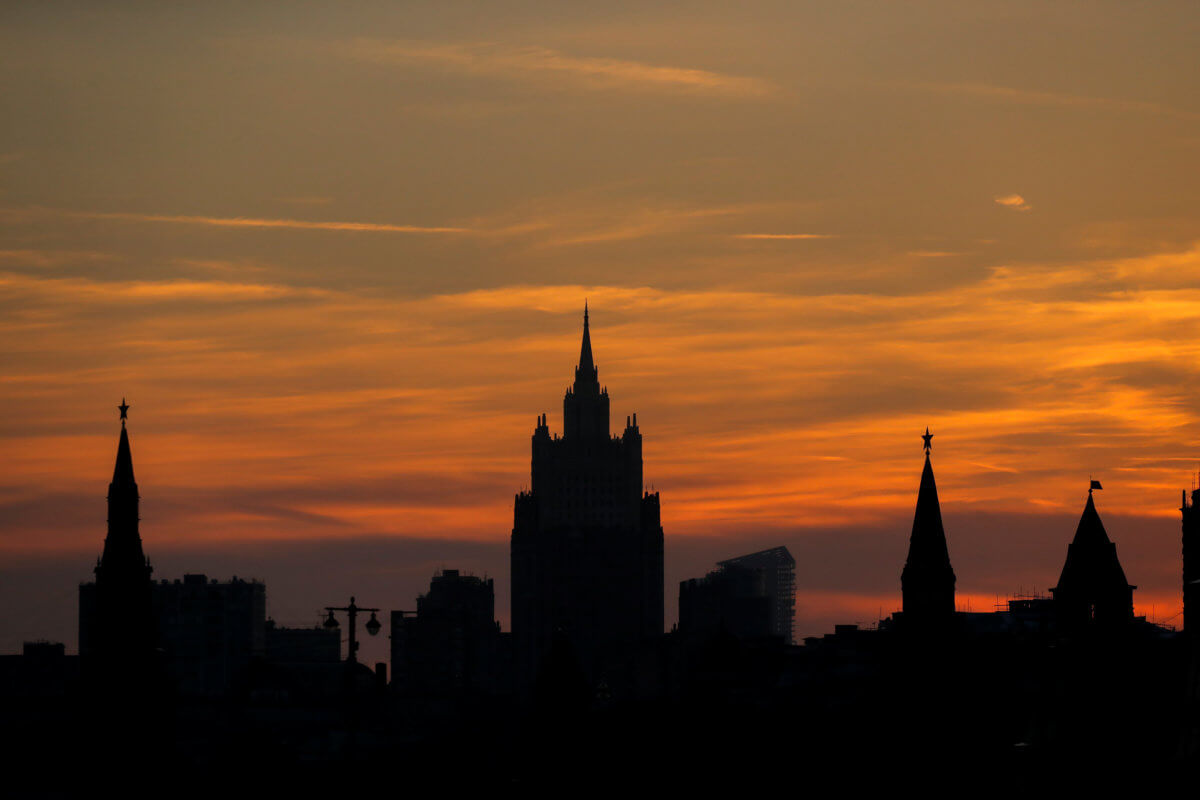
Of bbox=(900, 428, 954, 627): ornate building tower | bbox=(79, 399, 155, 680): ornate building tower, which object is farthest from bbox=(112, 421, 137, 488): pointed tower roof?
bbox=(900, 428, 954, 627): ornate building tower

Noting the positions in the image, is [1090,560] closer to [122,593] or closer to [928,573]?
[928,573]

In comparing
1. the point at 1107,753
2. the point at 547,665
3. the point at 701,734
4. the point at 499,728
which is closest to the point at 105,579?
the point at 547,665

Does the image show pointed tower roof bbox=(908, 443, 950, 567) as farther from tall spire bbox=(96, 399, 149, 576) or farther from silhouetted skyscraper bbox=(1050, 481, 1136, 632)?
tall spire bbox=(96, 399, 149, 576)

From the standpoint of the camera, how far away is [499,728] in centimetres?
19688

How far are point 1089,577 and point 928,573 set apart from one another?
18.8 metres

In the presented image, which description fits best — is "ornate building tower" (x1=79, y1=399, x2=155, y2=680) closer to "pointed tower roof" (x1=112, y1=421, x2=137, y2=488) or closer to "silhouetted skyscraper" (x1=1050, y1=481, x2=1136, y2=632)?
"pointed tower roof" (x1=112, y1=421, x2=137, y2=488)

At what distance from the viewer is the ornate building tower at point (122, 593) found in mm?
143875

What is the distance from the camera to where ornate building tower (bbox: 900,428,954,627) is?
495 ft

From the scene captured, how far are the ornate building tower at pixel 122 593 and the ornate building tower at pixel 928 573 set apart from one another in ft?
118

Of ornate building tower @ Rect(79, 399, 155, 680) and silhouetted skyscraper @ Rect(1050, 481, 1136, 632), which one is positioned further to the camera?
ornate building tower @ Rect(79, 399, 155, 680)

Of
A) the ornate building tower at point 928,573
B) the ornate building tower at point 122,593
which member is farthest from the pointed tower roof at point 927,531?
the ornate building tower at point 122,593

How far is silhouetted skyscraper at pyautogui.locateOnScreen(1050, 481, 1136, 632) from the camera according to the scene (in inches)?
5128

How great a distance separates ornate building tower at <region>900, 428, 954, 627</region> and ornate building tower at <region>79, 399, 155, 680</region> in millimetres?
35934

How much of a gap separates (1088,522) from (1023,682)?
22.8 m
